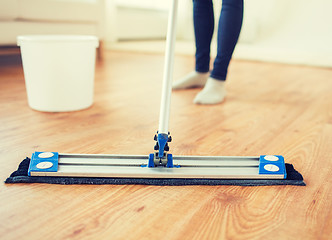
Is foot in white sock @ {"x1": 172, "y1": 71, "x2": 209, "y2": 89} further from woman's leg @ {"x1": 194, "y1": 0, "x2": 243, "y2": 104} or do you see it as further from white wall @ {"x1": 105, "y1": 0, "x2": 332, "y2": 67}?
white wall @ {"x1": 105, "y1": 0, "x2": 332, "y2": 67}

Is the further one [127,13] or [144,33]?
[144,33]

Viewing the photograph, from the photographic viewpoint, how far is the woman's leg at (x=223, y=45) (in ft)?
4.31

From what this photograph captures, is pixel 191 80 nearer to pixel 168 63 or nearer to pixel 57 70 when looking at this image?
pixel 57 70

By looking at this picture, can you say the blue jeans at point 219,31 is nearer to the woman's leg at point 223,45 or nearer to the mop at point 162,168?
the woman's leg at point 223,45

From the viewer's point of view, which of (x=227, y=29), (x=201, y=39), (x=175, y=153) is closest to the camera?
(x=175, y=153)

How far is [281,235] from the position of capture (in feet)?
1.91

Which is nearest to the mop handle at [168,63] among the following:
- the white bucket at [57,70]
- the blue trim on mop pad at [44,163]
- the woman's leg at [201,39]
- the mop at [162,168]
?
the mop at [162,168]

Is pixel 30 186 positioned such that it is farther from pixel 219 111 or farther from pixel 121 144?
pixel 219 111

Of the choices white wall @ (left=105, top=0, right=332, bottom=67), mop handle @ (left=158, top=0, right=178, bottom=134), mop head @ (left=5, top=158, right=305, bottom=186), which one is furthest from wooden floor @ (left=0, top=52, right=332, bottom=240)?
white wall @ (left=105, top=0, right=332, bottom=67)

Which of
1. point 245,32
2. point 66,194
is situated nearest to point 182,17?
point 245,32

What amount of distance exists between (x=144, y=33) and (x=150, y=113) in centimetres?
356

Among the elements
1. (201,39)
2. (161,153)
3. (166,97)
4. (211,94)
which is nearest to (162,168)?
(161,153)

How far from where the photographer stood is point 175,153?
3.01 feet

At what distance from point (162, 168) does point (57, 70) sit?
25.4 inches
